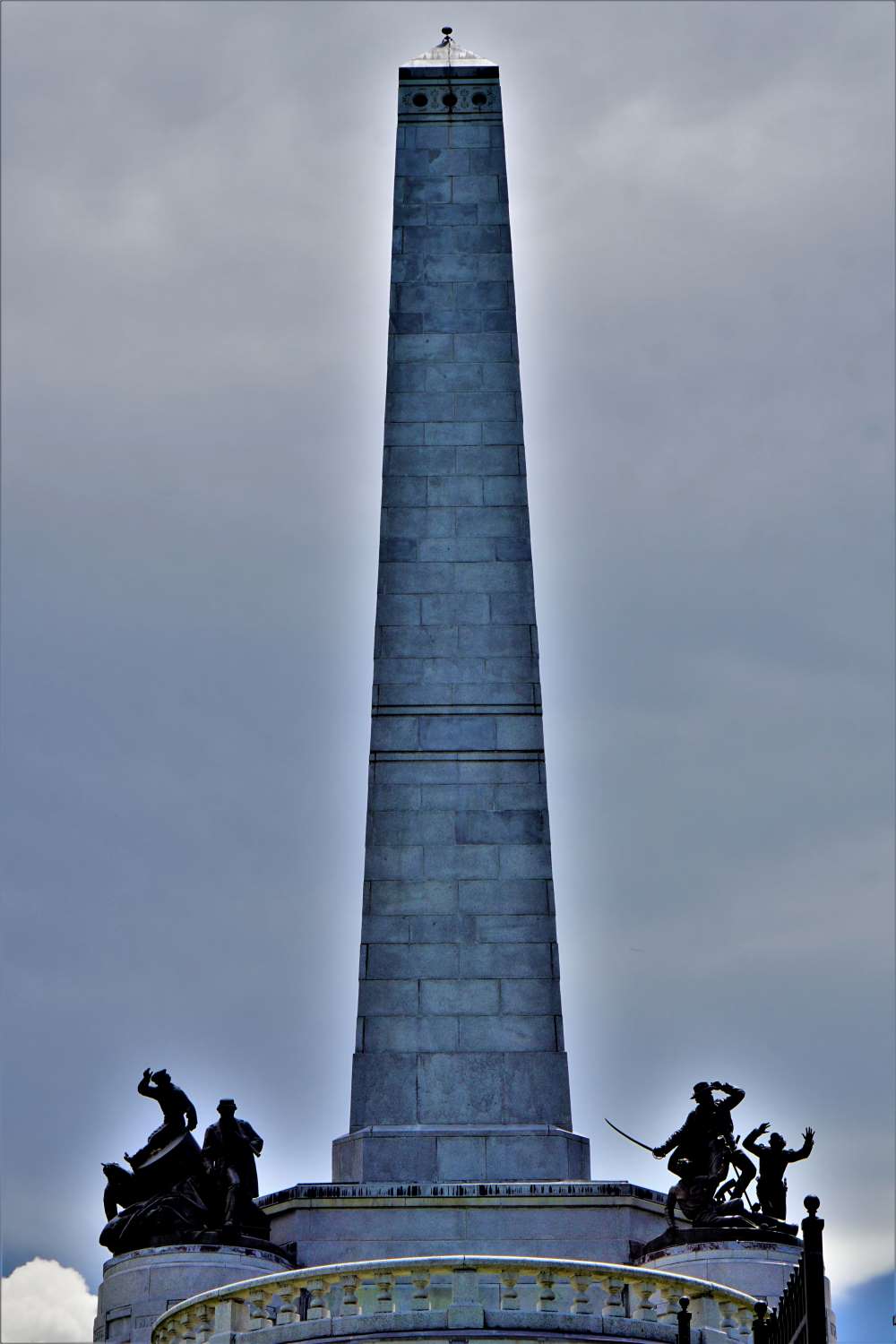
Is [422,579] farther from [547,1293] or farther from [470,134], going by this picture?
[547,1293]

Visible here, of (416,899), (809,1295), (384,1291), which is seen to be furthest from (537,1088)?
(809,1295)

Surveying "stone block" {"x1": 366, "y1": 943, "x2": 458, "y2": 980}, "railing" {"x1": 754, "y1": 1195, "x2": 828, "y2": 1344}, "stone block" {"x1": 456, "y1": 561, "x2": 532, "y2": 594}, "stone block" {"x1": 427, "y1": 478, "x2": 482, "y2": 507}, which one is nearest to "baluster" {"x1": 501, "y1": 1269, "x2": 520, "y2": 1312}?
"railing" {"x1": 754, "y1": 1195, "x2": 828, "y2": 1344}

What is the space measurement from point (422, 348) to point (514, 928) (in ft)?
30.6

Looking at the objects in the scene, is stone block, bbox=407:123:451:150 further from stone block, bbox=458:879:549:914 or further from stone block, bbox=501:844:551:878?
stone block, bbox=458:879:549:914

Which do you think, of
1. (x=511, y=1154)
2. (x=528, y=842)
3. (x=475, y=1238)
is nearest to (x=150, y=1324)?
(x=475, y=1238)

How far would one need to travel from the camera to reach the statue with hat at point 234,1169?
2931 centimetres

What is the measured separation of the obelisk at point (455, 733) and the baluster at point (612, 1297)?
8499mm

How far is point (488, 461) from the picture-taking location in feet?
121

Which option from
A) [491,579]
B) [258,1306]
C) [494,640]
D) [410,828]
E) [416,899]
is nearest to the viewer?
[258,1306]

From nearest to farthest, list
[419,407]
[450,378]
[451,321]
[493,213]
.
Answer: [419,407] → [450,378] → [451,321] → [493,213]

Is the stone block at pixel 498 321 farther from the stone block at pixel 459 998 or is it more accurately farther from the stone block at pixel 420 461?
the stone block at pixel 459 998

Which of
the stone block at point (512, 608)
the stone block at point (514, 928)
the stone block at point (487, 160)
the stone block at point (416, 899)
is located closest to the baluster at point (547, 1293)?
the stone block at point (514, 928)

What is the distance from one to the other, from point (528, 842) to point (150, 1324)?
9.38m

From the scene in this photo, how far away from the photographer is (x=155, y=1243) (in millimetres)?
28875
